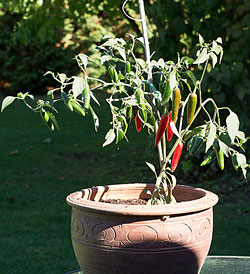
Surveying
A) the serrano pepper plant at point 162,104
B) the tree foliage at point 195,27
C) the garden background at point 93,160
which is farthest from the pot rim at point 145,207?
the tree foliage at point 195,27

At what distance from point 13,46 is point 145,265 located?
9.30 m

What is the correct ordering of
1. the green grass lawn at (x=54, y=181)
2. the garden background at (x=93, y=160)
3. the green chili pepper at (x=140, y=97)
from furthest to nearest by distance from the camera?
the garden background at (x=93, y=160)
the green grass lawn at (x=54, y=181)
the green chili pepper at (x=140, y=97)

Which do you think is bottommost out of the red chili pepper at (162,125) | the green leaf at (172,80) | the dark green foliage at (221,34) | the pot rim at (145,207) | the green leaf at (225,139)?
the pot rim at (145,207)

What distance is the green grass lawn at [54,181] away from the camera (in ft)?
11.3

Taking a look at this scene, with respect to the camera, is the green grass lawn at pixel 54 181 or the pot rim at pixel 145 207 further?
the green grass lawn at pixel 54 181

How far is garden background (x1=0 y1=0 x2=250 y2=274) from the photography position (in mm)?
3580

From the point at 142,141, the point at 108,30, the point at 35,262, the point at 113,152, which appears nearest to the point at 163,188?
the point at 35,262

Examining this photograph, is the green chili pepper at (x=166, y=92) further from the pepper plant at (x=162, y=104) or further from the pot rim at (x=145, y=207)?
the pot rim at (x=145, y=207)

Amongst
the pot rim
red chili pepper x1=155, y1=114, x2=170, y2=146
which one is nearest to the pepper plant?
red chili pepper x1=155, y1=114, x2=170, y2=146

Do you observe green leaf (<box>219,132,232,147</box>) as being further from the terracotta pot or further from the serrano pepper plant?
the terracotta pot

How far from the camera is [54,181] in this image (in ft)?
16.6

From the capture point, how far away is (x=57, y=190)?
4746mm

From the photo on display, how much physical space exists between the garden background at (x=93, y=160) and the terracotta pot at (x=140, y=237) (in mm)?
973

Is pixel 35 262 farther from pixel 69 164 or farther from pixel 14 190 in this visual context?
pixel 69 164
